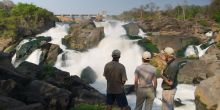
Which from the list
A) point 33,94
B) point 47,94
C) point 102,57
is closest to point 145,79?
point 33,94

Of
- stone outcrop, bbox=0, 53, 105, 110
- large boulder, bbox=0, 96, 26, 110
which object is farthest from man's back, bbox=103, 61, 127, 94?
large boulder, bbox=0, 96, 26, 110

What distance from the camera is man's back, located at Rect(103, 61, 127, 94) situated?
11.5 meters

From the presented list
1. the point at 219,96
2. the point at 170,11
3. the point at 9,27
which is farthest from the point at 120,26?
the point at 170,11

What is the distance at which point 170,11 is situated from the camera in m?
101

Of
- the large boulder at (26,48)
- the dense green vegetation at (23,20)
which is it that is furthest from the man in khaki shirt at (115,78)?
the dense green vegetation at (23,20)

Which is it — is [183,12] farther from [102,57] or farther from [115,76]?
[115,76]

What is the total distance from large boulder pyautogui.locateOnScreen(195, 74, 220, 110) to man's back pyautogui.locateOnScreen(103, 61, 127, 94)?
16.7 ft

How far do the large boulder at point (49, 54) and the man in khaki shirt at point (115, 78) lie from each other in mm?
29721

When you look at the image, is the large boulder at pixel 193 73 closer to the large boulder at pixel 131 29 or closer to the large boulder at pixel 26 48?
the large boulder at pixel 26 48

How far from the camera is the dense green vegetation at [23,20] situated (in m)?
53.2

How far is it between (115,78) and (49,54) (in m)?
30.8

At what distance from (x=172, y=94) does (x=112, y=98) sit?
65.4 inches

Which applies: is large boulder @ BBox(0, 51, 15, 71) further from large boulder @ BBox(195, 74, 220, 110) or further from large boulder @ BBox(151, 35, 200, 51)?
large boulder @ BBox(151, 35, 200, 51)

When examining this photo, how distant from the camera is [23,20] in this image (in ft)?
202
